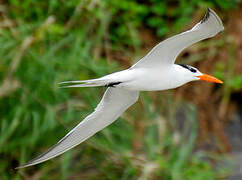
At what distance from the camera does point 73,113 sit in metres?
3.54

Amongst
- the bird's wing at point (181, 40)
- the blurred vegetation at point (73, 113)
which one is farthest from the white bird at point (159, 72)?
the blurred vegetation at point (73, 113)

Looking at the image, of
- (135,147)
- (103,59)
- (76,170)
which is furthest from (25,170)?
(103,59)

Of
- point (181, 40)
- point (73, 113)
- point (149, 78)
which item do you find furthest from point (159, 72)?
point (73, 113)

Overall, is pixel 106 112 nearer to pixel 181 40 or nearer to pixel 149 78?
pixel 149 78

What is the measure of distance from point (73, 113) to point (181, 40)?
1.38 m

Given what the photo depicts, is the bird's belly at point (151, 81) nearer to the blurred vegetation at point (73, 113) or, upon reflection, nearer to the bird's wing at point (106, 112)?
the bird's wing at point (106, 112)

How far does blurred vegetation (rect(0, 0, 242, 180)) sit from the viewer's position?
3475 millimetres

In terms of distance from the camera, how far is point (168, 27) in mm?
4625

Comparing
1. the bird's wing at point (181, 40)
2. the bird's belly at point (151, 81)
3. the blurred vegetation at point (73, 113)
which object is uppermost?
the bird's wing at point (181, 40)

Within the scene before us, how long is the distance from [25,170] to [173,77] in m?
1.39

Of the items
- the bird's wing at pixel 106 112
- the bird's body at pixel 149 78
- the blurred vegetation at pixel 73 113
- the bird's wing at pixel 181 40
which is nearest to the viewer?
the bird's wing at pixel 181 40

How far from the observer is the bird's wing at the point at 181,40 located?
2197 millimetres

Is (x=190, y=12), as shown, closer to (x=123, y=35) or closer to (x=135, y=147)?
(x=123, y=35)

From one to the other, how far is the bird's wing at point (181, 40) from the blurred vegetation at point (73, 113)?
1149 millimetres
